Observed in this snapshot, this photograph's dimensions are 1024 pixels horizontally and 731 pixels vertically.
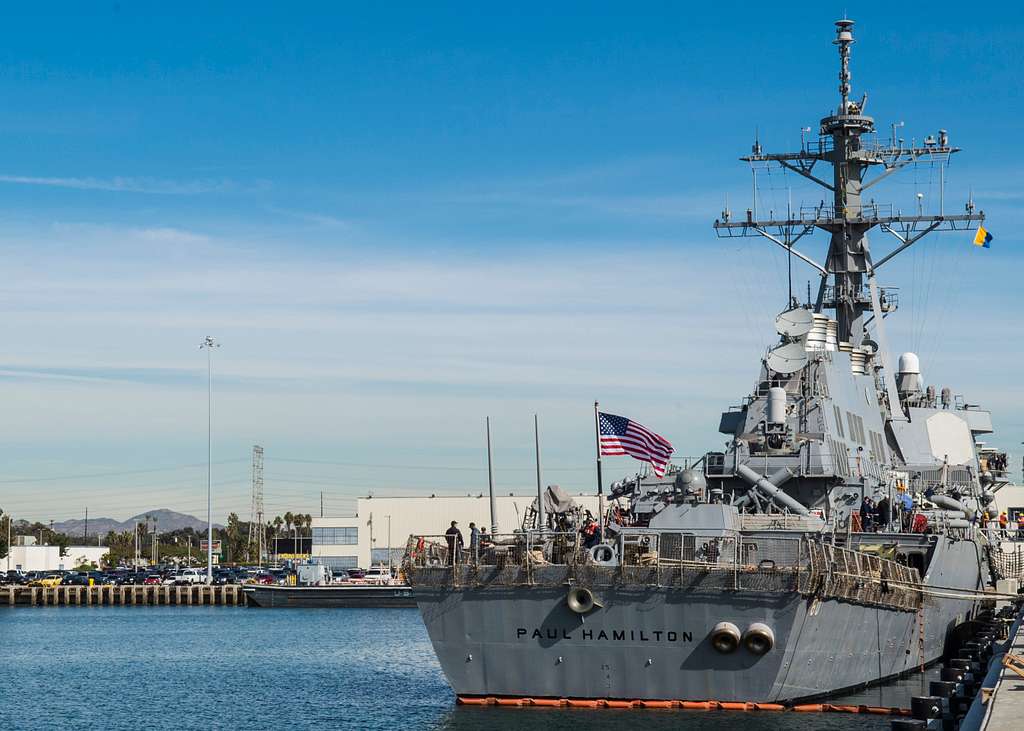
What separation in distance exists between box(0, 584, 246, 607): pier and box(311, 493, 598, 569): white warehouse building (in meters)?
14.6

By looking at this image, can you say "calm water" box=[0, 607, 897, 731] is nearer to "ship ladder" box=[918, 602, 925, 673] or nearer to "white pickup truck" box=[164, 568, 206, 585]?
"ship ladder" box=[918, 602, 925, 673]

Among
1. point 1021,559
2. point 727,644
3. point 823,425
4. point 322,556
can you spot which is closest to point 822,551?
point 727,644

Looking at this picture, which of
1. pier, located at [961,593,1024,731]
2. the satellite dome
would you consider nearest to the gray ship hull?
the satellite dome

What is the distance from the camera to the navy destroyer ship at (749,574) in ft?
85.0

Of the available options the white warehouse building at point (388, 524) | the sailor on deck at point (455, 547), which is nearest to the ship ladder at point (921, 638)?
the sailor on deck at point (455, 547)

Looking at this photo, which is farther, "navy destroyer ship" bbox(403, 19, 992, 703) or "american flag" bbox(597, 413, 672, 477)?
"american flag" bbox(597, 413, 672, 477)

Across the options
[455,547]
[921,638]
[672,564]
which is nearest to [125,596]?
[455,547]

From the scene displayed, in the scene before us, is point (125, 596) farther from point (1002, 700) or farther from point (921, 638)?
point (1002, 700)

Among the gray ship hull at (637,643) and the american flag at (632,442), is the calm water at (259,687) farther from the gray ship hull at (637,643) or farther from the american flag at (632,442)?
the american flag at (632,442)

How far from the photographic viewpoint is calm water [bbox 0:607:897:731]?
26.3 meters

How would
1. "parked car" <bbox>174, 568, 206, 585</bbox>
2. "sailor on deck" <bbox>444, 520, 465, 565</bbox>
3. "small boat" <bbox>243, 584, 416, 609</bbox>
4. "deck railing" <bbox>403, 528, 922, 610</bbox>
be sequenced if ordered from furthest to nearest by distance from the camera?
"parked car" <bbox>174, 568, 206, 585</bbox>
"small boat" <bbox>243, 584, 416, 609</bbox>
"sailor on deck" <bbox>444, 520, 465, 565</bbox>
"deck railing" <bbox>403, 528, 922, 610</bbox>

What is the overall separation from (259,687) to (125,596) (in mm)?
59229

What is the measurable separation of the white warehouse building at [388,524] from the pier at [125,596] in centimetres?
1459

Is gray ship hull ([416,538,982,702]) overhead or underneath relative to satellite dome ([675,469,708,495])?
underneath
